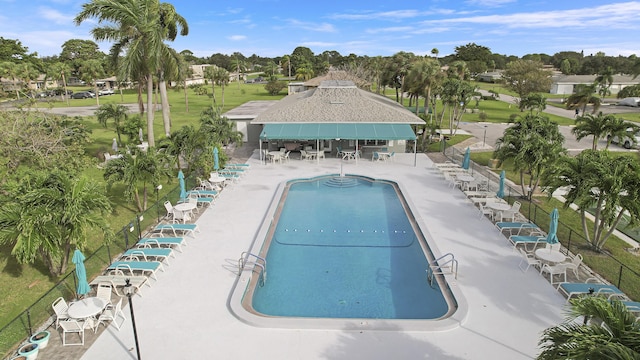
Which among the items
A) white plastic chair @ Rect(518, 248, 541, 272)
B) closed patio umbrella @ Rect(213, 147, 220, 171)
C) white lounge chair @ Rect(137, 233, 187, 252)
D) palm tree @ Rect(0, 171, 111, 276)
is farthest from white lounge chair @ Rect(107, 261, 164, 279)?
white plastic chair @ Rect(518, 248, 541, 272)

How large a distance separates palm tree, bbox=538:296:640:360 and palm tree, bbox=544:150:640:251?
27.5 feet

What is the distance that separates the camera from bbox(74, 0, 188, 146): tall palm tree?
76.6ft

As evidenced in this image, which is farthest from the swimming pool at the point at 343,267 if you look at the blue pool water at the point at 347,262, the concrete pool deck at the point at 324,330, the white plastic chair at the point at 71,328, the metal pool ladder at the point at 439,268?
the white plastic chair at the point at 71,328

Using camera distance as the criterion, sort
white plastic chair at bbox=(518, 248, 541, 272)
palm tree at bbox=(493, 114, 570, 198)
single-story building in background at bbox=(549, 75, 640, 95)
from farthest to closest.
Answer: single-story building in background at bbox=(549, 75, 640, 95)
palm tree at bbox=(493, 114, 570, 198)
white plastic chair at bbox=(518, 248, 541, 272)

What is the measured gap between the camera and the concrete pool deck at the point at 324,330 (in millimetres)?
9398

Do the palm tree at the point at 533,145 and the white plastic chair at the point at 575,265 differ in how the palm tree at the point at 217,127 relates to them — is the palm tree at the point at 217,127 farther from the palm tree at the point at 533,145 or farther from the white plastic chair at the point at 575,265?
the white plastic chair at the point at 575,265

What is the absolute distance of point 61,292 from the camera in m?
11.6

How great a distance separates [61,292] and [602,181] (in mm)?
16875

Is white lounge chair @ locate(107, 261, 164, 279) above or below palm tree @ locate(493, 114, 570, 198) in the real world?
below

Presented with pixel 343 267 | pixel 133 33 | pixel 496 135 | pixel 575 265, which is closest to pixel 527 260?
pixel 575 265

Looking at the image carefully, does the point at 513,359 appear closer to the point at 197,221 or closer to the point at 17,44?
the point at 197,221

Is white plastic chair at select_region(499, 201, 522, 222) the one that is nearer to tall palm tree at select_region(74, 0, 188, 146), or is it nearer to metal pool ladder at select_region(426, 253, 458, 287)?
metal pool ladder at select_region(426, 253, 458, 287)

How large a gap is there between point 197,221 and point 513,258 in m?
12.3

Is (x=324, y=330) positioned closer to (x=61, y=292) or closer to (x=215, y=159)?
(x=61, y=292)
